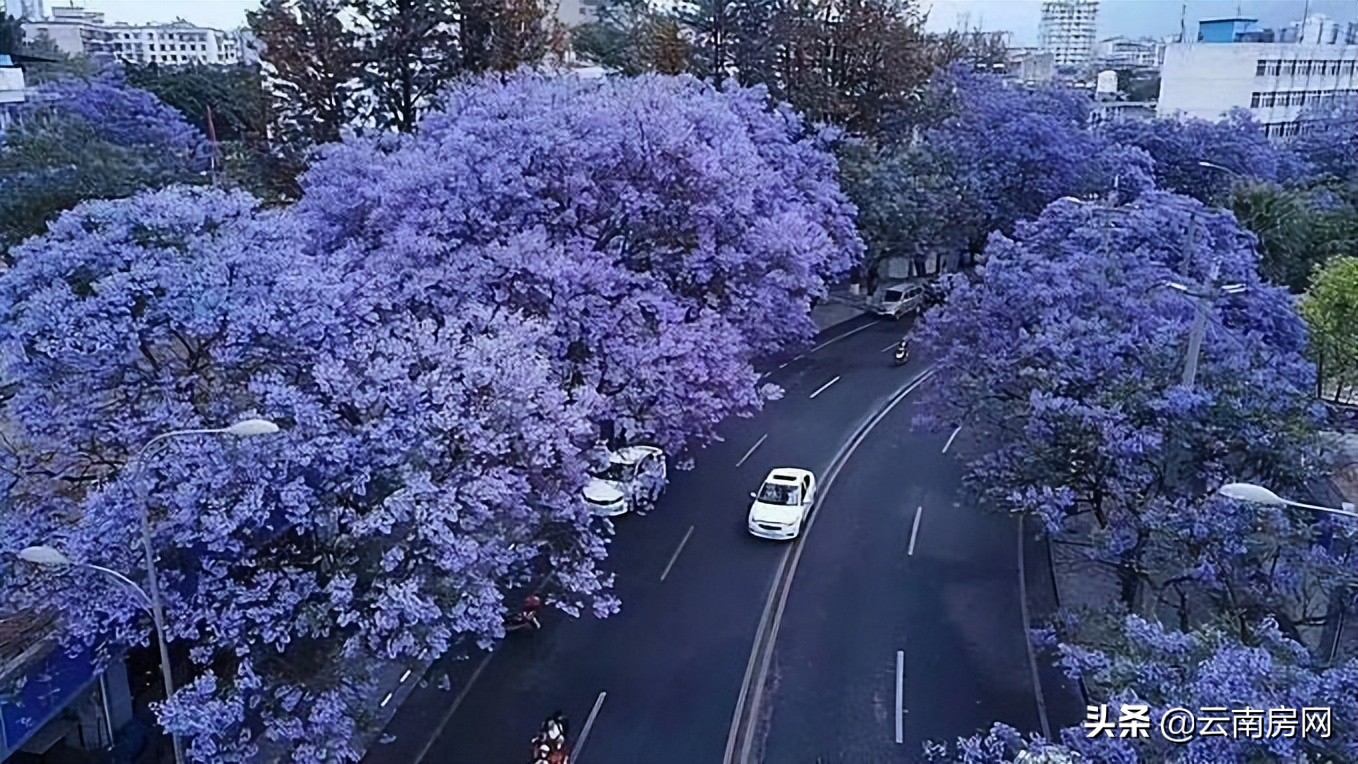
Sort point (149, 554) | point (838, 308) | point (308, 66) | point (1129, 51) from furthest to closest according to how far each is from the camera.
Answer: point (1129, 51) < point (838, 308) < point (308, 66) < point (149, 554)

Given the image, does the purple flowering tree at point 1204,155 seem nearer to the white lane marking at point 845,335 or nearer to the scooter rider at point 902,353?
the white lane marking at point 845,335

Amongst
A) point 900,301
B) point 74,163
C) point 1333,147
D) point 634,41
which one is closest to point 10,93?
point 74,163

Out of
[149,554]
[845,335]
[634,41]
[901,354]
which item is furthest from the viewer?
[634,41]

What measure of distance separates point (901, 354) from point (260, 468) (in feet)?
72.7

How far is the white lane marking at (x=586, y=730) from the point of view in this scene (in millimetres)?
14089

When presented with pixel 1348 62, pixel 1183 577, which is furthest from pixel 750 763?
pixel 1348 62

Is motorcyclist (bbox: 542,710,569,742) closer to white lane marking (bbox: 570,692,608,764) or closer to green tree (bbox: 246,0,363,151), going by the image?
white lane marking (bbox: 570,692,608,764)

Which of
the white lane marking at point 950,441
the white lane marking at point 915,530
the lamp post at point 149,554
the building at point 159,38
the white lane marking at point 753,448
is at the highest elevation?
the building at point 159,38

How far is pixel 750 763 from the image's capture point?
45.8 ft

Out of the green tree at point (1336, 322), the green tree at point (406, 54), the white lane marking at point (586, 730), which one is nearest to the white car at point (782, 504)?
the white lane marking at point (586, 730)

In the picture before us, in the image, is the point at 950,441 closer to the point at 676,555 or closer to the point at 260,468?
the point at 676,555

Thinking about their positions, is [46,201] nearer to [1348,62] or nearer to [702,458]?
[702,458]

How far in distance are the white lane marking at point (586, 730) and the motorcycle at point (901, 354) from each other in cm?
1764

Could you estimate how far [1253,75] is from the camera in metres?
51.1
